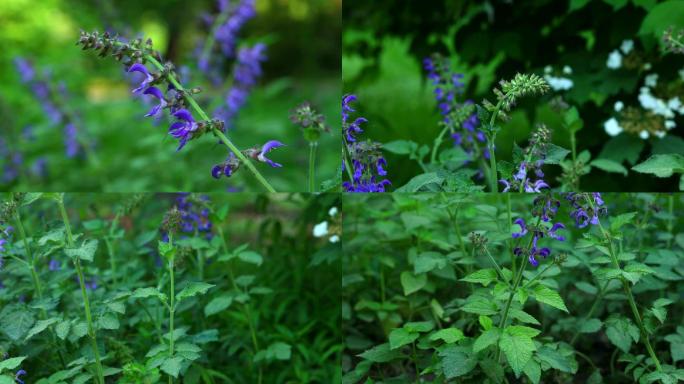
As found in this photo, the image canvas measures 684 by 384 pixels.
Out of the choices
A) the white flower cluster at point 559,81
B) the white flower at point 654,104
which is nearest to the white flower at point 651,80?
the white flower at point 654,104

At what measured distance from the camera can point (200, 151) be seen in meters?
4.81

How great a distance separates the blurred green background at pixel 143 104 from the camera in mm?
4730

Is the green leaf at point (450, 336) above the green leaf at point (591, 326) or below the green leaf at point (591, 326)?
above

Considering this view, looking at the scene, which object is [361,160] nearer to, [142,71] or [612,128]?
[142,71]

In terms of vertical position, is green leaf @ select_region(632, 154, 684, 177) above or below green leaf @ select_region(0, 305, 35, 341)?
above

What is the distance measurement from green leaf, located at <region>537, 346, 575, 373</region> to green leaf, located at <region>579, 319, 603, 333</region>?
22 centimetres

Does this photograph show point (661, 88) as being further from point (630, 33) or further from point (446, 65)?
point (446, 65)

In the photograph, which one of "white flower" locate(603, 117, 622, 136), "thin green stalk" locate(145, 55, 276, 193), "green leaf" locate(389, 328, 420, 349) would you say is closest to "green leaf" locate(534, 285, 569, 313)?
"green leaf" locate(389, 328, 420, 349)

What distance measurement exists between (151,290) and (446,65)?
135 cm

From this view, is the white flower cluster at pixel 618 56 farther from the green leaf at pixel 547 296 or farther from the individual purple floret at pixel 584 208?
the green leaf at pixel 547 296

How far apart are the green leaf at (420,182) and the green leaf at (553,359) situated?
479 millimetres

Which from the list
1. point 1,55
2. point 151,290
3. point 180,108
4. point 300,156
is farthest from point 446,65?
point 1,55

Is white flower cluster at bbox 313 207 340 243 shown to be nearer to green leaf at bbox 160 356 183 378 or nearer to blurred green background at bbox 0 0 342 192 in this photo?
blurred green background at bbox 0 0 342 192

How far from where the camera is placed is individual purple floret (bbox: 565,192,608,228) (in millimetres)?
1795
